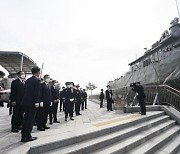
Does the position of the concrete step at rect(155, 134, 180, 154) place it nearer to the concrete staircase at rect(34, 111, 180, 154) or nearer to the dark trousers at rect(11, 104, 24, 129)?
the concrete staircase at rect(34, 111, 180, 154)

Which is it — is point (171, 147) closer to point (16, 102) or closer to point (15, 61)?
point (16, 102)

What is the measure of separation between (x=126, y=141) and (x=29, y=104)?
2.99 m

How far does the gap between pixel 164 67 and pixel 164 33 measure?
26.2 ft

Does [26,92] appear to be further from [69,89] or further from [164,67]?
[164,67]

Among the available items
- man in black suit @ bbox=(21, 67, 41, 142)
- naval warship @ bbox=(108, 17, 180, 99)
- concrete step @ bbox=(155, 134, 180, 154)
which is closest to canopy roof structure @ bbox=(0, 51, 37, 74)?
naval warship @ bbox=(108, 17, 180, 99)

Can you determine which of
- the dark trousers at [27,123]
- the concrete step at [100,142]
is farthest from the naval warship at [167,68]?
the dark trousers at [27,123]

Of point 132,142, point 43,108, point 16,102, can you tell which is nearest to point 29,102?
point 16,102

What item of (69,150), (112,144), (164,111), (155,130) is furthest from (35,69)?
A: (164,111)

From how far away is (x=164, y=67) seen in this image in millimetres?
14203

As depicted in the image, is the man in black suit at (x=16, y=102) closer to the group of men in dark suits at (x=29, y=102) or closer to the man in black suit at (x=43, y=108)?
the group of men in dark suits at (x=29, y=102)

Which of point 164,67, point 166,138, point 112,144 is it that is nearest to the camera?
point 112,144

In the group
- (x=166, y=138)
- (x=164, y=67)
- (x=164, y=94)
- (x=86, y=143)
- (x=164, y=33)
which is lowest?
(x=166, y=138)

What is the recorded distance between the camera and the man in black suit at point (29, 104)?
141 inches

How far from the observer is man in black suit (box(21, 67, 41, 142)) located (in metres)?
3.57
